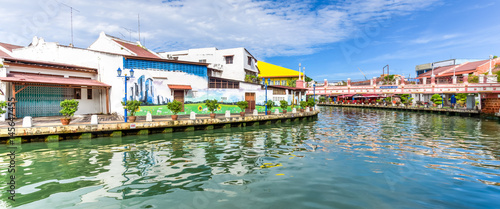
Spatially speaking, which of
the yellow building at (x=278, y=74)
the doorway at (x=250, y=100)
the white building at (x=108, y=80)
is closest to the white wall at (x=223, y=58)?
the doorway at (x=250, y=100)

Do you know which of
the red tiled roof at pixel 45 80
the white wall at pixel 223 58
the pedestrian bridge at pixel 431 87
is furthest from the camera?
the white wall at pixel 223 58

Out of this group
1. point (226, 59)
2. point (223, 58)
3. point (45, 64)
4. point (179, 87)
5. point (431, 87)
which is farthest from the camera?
point (226, 59)

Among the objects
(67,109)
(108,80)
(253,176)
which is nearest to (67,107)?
(67,109)

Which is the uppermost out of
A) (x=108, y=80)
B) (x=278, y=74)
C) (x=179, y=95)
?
(x=278, y=74)

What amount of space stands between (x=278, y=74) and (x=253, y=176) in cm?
5122

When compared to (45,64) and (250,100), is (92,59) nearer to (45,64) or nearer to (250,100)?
(45,64)

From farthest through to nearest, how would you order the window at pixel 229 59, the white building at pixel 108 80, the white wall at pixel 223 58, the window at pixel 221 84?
the window at pixel 229 59
the white wall at pixel 223 58
the window at pixel 221 84
the white building at pixel 108 80

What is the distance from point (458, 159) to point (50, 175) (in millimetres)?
16197

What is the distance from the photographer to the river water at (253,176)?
6238mm

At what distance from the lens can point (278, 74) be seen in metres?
57.9

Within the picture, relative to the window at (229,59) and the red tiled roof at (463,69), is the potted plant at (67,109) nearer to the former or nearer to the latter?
the window at (229,59)

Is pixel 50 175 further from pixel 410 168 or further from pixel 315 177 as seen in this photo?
pixel 410 168

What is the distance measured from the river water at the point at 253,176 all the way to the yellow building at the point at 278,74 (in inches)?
1591

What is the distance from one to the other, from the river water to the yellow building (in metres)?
40.4
